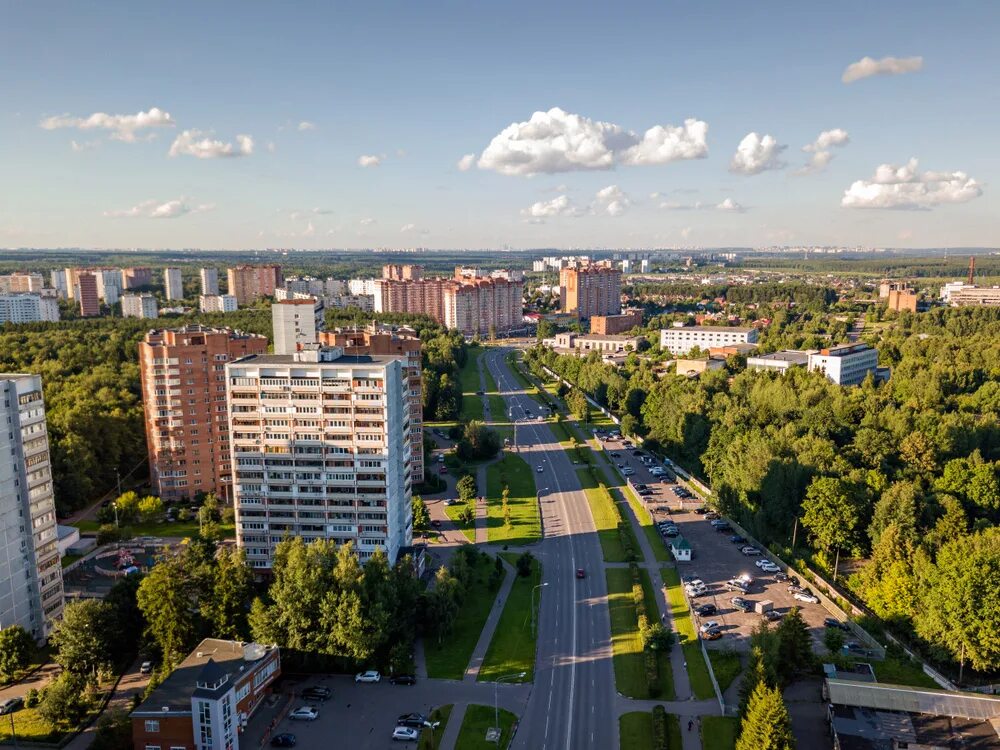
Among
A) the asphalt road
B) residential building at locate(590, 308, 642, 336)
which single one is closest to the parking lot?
the asphalt road

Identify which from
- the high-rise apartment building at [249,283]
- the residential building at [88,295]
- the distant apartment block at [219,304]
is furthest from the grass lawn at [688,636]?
the high-rise apartment building at [249,283]

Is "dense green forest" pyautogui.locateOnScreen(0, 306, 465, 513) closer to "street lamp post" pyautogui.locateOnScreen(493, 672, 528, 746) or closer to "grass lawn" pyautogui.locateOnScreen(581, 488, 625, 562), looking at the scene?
"grass lawn" pyautogui.locateOnScreen(581, 488, 625, 562)

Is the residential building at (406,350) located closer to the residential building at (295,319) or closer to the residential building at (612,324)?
the residential building at (295,319)

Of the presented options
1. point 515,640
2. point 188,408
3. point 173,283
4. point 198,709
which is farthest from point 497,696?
point 173,283

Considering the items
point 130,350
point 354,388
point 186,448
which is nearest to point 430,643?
point 354,388

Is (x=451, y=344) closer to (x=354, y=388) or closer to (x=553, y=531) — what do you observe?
(x=553, y=531)
